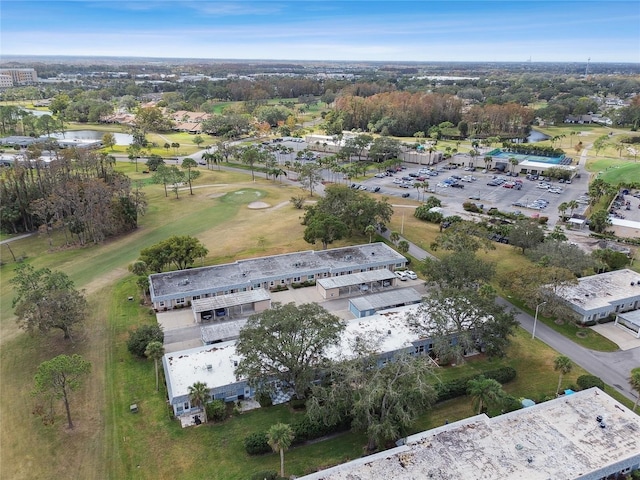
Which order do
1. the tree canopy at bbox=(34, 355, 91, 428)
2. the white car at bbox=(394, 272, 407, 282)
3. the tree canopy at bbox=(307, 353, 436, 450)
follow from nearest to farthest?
the tree canopy at bbox=(307, 353, 436, 450), the tree canopy at bbox=(34, 355, 91, 428), the white car at bbox=(394, 272, 407, 282)

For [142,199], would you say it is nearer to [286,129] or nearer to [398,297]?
[398,297]

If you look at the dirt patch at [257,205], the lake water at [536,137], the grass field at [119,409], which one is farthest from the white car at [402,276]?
the lake water at [536,137]

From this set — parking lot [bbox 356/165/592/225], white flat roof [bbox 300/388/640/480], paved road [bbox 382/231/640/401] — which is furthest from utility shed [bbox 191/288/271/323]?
parking lot [bbox 356/165/592/225]

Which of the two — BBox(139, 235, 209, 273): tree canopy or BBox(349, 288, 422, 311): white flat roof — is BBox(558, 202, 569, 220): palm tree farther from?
BBox(139, 235, 209, 273): tree canopy

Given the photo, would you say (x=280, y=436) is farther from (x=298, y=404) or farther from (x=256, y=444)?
(x=298, y=404)

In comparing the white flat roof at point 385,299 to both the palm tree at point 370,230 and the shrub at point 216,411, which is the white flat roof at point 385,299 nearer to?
the palm tree at point 370,230

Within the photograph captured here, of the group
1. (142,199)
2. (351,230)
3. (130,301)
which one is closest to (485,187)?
(351,230)

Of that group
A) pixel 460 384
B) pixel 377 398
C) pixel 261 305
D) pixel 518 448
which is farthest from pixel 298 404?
pixel 261 305
